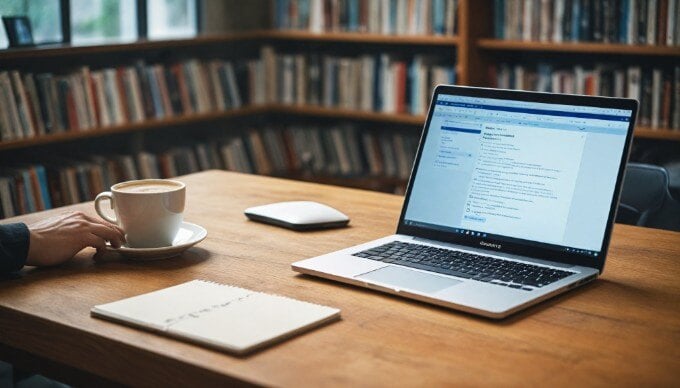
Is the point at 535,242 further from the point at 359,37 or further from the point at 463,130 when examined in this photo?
the point at 359,37

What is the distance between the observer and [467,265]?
144 cm

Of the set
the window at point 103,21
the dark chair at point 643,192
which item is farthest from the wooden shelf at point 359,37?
the dark chair at point 643,192

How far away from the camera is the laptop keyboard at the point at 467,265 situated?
1.37 metres

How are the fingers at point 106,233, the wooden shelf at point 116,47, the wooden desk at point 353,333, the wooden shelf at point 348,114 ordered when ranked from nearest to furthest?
the wooden desk at point 353,333 → the fingers at point 106,233 → the wooden shelf at point 116,47 → the wooden shelf at point 348,114

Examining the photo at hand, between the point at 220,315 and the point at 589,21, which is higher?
the point at 589,21

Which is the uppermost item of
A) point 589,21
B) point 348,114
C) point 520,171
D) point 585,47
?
point 589,21

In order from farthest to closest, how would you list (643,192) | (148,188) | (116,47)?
1. (116,47)
2. (643,192)
3. (148,188)

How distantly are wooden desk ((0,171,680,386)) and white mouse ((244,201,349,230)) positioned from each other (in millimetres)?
70

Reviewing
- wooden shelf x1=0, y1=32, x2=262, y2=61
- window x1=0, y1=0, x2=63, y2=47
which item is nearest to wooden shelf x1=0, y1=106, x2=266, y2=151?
wooden shelf x1=0, y1=32, x2=262, y2=61

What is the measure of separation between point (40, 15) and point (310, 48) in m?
1.46

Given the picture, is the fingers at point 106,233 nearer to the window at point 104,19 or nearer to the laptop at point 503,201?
the laptop at point 503,201

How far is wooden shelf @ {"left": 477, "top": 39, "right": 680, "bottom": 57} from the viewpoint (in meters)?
3.52

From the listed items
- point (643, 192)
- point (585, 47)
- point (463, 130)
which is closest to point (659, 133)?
point (585, 47)

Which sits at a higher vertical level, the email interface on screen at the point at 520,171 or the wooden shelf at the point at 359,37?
the wooden shelf at the point at 359,37
